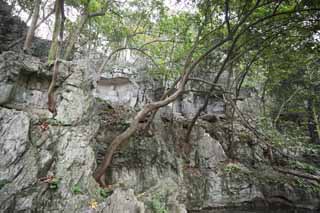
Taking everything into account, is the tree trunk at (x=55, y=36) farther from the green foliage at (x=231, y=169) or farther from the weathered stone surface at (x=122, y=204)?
the green foliage at (x=231, y=169)

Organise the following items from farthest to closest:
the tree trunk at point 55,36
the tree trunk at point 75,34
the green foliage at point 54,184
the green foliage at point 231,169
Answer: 1. the green foliage at point 231,169
2. the tree trunk at point 75,34
3. the tree trunk at point 55,36
4. the green foliage at point 54,184

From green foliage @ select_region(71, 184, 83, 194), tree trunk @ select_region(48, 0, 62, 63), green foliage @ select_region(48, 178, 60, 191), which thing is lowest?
green foliage @ select_region(71, 184, 83, 194)

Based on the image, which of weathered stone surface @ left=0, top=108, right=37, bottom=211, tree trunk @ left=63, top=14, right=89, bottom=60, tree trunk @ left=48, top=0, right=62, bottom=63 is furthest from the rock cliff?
tree trunk @ left=63, top=14, right=89, bottom=60

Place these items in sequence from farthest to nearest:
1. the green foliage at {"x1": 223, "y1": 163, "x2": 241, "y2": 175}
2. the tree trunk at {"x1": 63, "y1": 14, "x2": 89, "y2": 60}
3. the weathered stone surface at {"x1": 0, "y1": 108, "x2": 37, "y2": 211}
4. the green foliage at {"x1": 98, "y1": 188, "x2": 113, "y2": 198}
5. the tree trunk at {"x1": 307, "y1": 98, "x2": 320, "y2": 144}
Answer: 1. the tree trunk at {"x1": 307, "y1": 98, "x2": 320, "y2": 144}
2. the green foliage at {"x1": 223, "y1": 163, "x2": 241, "y2": 175}
3. the tree trunk at {"x1": 63, "y1": 14, "x2": 89, "y2": 60}
4. the green foliage at {"x1": 98, "y1": 188, "x2": 113, "y2": 198}
5. the weathered stone surface at {"x1": 0, "y1": 108, "x2": 37, "y2": 211}

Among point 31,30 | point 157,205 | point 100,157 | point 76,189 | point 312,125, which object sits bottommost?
point 157,205

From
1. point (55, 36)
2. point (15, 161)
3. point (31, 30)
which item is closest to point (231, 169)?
point (15, 161)

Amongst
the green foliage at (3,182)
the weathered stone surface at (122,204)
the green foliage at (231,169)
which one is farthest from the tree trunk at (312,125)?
the green foliage at (3,182)

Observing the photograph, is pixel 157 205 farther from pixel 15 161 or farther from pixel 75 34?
pixel 75 34

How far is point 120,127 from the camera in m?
6.83

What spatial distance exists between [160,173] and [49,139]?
376 centimetres

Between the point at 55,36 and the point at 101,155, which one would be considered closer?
the point at 55,36

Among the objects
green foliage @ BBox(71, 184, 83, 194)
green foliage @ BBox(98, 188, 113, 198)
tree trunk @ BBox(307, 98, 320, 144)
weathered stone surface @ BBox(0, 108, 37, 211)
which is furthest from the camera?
tree trunk @ BBox(307, 98, 320, 144)

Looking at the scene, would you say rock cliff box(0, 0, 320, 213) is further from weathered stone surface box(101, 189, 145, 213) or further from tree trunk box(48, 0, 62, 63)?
tree trunk box(48, 0, 62, 63)

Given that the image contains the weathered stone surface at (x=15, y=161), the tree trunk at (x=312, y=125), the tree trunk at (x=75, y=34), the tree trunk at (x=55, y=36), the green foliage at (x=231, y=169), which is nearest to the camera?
the weathered stone surface at (x=15, y=161)
